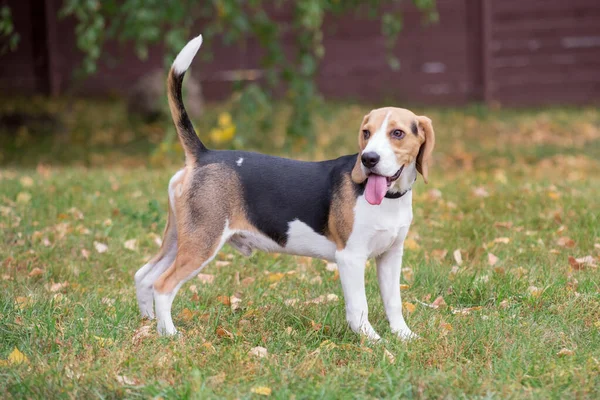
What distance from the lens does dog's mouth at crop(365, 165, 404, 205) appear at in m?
3.54

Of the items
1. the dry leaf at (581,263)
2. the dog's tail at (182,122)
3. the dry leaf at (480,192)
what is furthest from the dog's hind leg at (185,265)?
the dry leaf at (480,192)

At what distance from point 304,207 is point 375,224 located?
40cm

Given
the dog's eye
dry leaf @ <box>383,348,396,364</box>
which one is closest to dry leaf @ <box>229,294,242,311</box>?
dry leaf @ <box>383,348,396,364</box>

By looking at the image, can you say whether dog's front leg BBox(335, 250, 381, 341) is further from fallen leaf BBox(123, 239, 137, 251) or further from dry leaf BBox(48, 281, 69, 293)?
fallen leaf BBox(123, 239, 137, 251)

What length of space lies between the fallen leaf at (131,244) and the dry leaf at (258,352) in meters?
2.03

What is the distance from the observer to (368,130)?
12.0ft

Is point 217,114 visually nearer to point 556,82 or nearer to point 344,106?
point 344,106

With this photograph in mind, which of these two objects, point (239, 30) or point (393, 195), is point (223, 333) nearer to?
point (393, 195)

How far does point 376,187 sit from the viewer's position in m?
3.56

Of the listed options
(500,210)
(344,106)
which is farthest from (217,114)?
(500,210)

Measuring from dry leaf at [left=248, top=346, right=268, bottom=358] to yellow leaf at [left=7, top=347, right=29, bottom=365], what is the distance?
104cm

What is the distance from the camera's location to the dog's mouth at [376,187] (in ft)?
11.6

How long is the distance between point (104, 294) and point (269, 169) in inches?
54.4

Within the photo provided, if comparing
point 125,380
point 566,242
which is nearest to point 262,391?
point 125,380
